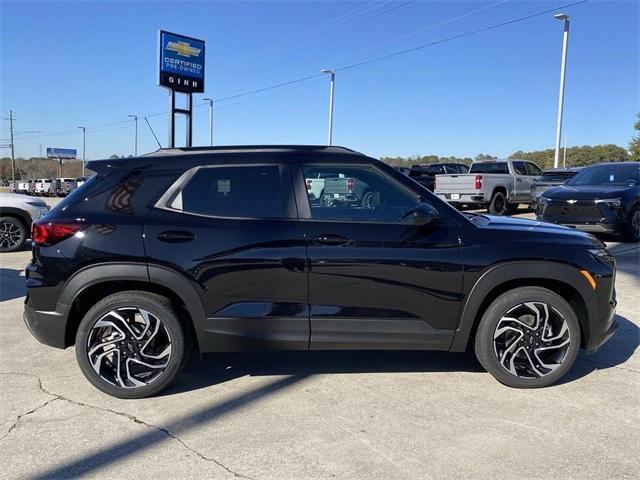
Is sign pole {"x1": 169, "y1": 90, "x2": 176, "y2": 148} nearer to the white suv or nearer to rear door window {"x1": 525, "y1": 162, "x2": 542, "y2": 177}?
the white suv

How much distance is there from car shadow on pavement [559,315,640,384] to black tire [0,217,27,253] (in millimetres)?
10557

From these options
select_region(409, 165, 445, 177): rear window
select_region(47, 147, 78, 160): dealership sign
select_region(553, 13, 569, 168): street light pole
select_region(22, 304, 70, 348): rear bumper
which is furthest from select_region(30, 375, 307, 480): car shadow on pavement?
select_region(47, 147, 78, 160): dealership sign

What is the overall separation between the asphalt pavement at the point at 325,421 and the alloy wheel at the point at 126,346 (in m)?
0.18

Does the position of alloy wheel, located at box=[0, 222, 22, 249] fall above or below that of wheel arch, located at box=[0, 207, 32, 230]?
below

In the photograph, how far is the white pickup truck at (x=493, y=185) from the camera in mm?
16875

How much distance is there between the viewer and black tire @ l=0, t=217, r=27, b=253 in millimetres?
10852

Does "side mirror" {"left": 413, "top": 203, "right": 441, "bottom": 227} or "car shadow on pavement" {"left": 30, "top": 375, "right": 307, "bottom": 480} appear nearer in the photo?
"car shadow on pavement" {"left": 30, "top": 375, "right": 307, "bottom": 480}

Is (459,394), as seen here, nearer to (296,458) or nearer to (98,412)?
(296,458)

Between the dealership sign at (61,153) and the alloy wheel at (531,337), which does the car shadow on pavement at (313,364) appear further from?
the dealership sign at (61,153)

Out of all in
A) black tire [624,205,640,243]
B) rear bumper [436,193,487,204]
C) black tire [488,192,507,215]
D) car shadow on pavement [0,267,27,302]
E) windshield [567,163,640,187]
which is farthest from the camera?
black tire [488,192,507,215]

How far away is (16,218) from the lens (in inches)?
427

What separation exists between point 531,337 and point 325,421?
1688 mm

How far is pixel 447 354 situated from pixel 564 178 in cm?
1332

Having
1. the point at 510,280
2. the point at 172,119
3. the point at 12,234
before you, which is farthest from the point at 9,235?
the point at 510,280
